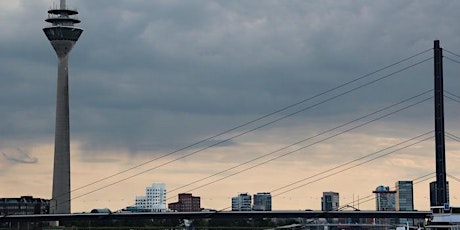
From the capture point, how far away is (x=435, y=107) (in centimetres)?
11319

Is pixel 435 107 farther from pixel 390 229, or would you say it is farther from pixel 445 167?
pixel 390 229

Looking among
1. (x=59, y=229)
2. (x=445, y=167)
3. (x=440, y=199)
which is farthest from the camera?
(x=59, y=229)

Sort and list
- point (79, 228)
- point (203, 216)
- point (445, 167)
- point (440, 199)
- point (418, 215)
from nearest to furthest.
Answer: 1. point (440, 199)
2. point (445, 167)
3. point (418, 215)
4. point (203, 216)
5. point (79, 228)

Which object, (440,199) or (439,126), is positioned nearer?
(440,199)

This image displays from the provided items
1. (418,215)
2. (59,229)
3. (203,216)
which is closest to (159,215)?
(203,216)

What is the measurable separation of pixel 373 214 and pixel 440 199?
3626 cm

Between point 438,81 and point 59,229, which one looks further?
point 59,229

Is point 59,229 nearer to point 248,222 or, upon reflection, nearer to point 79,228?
point 79,228

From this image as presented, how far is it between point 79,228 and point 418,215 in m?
68.7

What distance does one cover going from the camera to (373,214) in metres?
136

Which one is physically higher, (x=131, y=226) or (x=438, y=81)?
(x=438, y=81)

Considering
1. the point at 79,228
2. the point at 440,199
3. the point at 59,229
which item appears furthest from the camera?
the point at 79,228

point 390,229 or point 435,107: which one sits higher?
point 435,107

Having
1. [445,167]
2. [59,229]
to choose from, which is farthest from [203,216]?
[445,167]
